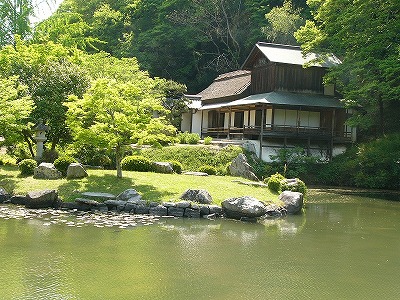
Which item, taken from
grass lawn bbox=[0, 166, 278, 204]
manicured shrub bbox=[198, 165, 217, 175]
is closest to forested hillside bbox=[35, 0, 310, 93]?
manicured shrub bbox=[198, 165, 217, 175]

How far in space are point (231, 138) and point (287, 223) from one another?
17555 mm

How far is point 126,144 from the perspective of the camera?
1758 centimetres

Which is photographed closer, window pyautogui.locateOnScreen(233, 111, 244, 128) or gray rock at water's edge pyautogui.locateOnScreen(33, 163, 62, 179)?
gray rock at water's edge pyautogui.locateOnScreen(33, 163, 62, 179)

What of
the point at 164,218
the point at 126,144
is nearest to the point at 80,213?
the point at 164,218

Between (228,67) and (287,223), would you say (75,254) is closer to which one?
(287,223)

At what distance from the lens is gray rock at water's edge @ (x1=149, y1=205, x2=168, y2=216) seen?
14141mm

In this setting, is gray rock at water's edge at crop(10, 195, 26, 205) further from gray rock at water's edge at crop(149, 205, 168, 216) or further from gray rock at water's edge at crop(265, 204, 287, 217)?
gray rock at water's edge at crop(265, 204, 287, 217)

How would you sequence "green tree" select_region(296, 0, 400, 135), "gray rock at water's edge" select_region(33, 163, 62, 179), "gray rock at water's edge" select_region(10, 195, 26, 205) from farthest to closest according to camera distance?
"green tree" select_region(296, 0, 400, 135)
"gray rock at water's edge" select_region(33, 163, 62, 179)
"gray rock at water's edge" select_region(10, 195, 26, 205)

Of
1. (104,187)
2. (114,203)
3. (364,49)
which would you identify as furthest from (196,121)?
(114,203)

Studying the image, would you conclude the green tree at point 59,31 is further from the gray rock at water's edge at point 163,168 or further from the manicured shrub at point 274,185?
the manicured shrub at point 274,185

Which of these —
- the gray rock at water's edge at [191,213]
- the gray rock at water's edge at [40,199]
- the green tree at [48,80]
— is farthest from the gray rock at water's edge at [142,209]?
the green tree at [48,80]

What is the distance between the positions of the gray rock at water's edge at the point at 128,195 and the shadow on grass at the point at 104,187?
0.98 ft

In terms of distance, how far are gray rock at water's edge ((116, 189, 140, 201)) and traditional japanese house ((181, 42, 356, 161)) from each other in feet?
45.2

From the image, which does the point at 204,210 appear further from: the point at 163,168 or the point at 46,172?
the point at 46,172
